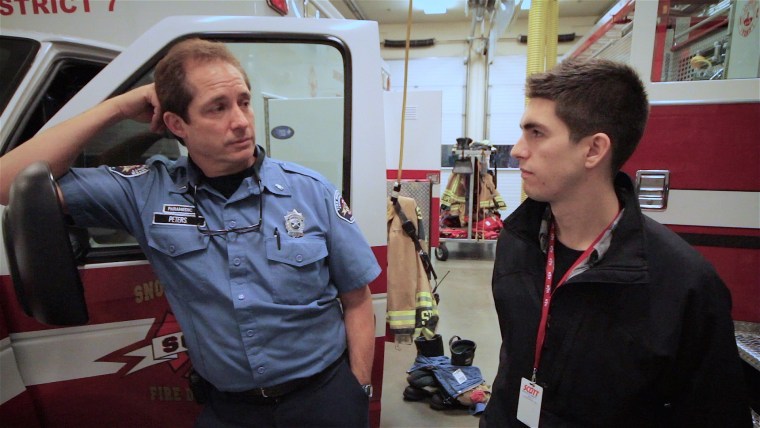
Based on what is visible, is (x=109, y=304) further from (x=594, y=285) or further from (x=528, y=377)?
(x=594, y=285)

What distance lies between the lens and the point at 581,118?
1.07 meters

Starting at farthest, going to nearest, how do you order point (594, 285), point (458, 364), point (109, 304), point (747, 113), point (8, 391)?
point (458, 364), point (747, 113), point (109, 304), point (8, 391), point (594, 285)

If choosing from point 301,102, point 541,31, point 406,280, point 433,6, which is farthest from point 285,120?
point 433,6

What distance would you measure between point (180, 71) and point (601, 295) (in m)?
1.30

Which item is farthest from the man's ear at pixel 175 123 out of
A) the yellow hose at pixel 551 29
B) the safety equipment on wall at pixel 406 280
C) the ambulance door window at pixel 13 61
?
the yellow hose at pixel 551 29

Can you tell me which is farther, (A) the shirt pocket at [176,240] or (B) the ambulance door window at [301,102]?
(B) the ambulance door window at [301,102]

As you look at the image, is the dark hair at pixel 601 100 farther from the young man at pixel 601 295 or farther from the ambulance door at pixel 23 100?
the ambulance door at pixel 23 100

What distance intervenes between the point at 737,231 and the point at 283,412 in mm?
2215

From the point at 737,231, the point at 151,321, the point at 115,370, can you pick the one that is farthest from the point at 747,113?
the point at 115,370

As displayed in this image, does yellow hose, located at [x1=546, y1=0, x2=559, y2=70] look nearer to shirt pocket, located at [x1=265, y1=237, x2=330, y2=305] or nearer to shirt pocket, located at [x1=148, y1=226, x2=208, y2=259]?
shirt pocket, located at [x1=265, y1=237, x2=330, y2=305]

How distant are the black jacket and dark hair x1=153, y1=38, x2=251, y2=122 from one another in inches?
45.9

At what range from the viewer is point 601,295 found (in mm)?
1046

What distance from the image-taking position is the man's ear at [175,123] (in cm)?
122

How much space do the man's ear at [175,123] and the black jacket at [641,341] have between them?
3.85 feet
